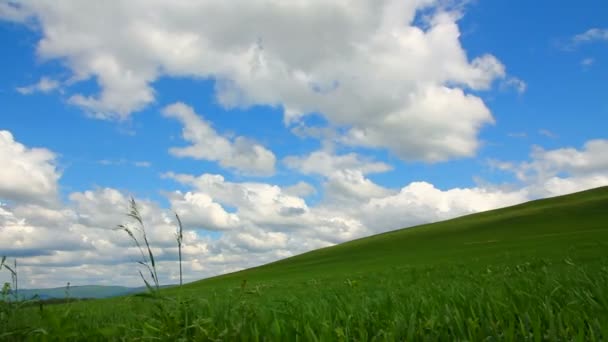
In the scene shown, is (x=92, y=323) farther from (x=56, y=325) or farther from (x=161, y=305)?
(x=161, y=305)

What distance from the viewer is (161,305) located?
4.64 m

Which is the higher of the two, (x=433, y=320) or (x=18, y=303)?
(x=18, y=303)

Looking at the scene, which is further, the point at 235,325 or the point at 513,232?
the point at 513,232

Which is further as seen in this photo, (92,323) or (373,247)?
(373,247)

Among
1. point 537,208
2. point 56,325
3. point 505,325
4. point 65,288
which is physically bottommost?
point 505,325

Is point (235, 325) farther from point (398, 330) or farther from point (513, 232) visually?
point (513, 232)

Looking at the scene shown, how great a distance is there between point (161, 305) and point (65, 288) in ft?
4.89

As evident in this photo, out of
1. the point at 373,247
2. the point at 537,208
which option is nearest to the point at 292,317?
the point at 373,247

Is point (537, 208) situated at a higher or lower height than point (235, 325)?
higher

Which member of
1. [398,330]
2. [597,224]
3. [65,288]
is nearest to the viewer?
[398,330]

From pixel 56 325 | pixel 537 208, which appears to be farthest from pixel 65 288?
pixel 537 208

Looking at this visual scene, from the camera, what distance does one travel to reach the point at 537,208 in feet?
371

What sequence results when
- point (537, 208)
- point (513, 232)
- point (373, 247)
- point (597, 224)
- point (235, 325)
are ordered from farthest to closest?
1. point (537, 208)
2. point (373, 247)
3. point (513, 232)
4. point (597, 224)
5. point (235, 325)

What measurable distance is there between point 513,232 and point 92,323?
293 feet
